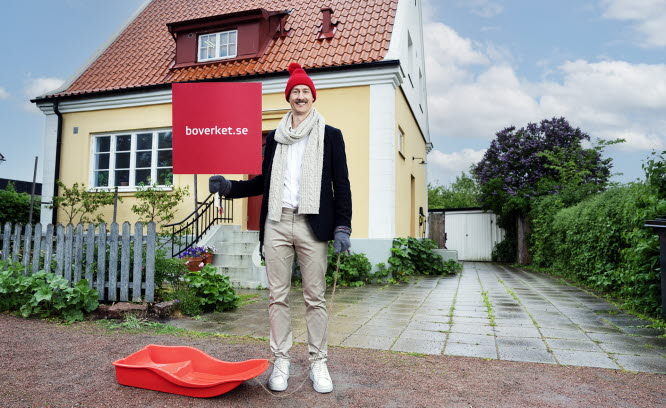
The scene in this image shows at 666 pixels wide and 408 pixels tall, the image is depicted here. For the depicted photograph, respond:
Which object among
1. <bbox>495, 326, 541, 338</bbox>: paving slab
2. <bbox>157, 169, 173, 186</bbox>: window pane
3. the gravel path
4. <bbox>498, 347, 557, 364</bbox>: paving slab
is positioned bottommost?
the gravel path

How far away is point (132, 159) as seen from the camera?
406 inches

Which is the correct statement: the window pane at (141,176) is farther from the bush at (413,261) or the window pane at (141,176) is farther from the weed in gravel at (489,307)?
the weed in gravel at (489,307)

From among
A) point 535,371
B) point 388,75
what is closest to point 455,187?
point 388,75

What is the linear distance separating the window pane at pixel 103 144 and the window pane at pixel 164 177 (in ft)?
5.55

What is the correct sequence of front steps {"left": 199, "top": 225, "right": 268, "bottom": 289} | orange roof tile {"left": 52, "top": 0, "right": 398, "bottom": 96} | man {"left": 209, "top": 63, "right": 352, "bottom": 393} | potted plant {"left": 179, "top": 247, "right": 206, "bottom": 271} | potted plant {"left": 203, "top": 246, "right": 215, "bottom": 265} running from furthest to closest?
orange roof tile {"left": 52, "top": 0, "right": 398, "bottom": 96}, potted plant {"left": 203, "top": 246, "right": 215, "bottom": 265}, front steps {"left": 199, "top": 225, "right": 268, "bottom": 289}, potted plant {"left": 179, "top": 247, "right": 206, "bottom": 271}, man {"left": 209, "top": 63, "right": 352, "bottom": 393}

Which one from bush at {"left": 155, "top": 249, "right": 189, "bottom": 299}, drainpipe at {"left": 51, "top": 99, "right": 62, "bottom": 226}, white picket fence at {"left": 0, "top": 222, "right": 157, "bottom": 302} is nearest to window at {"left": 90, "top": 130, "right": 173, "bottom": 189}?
drainpipe at {"left": 51, "top": 99, "right": 62, "bottom": 226}

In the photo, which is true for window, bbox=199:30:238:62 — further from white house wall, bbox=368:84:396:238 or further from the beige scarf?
the beige scarf

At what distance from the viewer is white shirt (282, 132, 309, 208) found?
2.74m

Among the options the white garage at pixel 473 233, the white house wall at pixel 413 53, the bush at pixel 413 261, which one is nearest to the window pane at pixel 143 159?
the white house wall at pixel 413 53

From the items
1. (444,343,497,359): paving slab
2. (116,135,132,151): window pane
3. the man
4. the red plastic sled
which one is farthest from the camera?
(116,135,132,151): window pane

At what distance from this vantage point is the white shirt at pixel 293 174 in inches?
108

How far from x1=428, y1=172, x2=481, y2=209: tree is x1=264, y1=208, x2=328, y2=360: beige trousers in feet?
95.4

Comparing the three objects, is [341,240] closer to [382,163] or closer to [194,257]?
[194,257]

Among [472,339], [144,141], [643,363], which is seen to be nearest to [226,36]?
[144,141]
